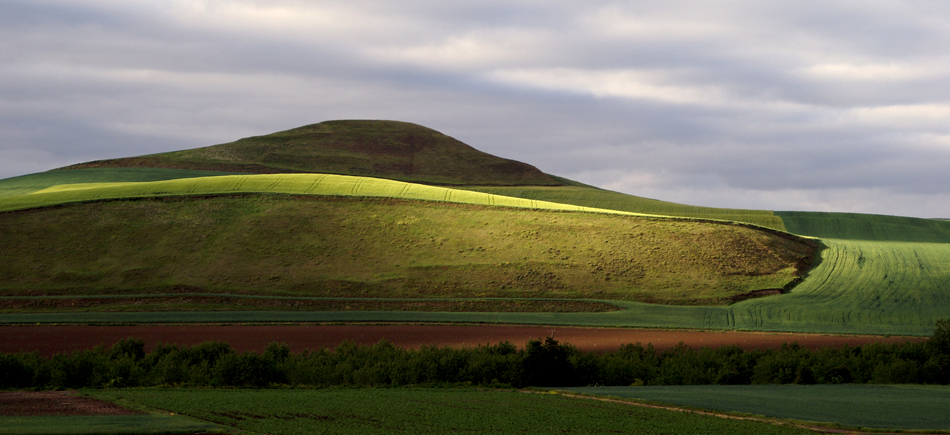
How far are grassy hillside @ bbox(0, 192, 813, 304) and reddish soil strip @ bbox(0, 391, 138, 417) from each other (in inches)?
1153

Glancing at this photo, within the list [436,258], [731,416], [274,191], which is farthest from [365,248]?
[731,416]

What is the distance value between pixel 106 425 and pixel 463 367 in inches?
483

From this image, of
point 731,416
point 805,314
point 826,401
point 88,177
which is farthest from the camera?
point 88,177

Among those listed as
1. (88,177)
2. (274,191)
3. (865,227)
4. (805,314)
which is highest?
(88,177)

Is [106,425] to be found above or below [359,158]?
below

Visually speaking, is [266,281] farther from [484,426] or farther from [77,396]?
[484,426]

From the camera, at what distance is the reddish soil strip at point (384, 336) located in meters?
33.3

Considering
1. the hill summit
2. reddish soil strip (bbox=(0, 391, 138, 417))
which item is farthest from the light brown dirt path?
the hill summit

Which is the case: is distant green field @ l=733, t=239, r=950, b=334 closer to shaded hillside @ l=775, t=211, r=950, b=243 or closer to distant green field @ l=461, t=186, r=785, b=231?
shaded hillside @ l=775, t=211, r=950, b=243

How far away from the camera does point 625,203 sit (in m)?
94.6

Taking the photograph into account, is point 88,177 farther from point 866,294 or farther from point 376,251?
point 866,294

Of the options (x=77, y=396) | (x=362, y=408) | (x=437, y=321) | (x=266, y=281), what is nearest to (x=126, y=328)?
(x=266, y=281)

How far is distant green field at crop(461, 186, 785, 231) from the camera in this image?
8506 centimetres

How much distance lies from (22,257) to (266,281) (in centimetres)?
1754
